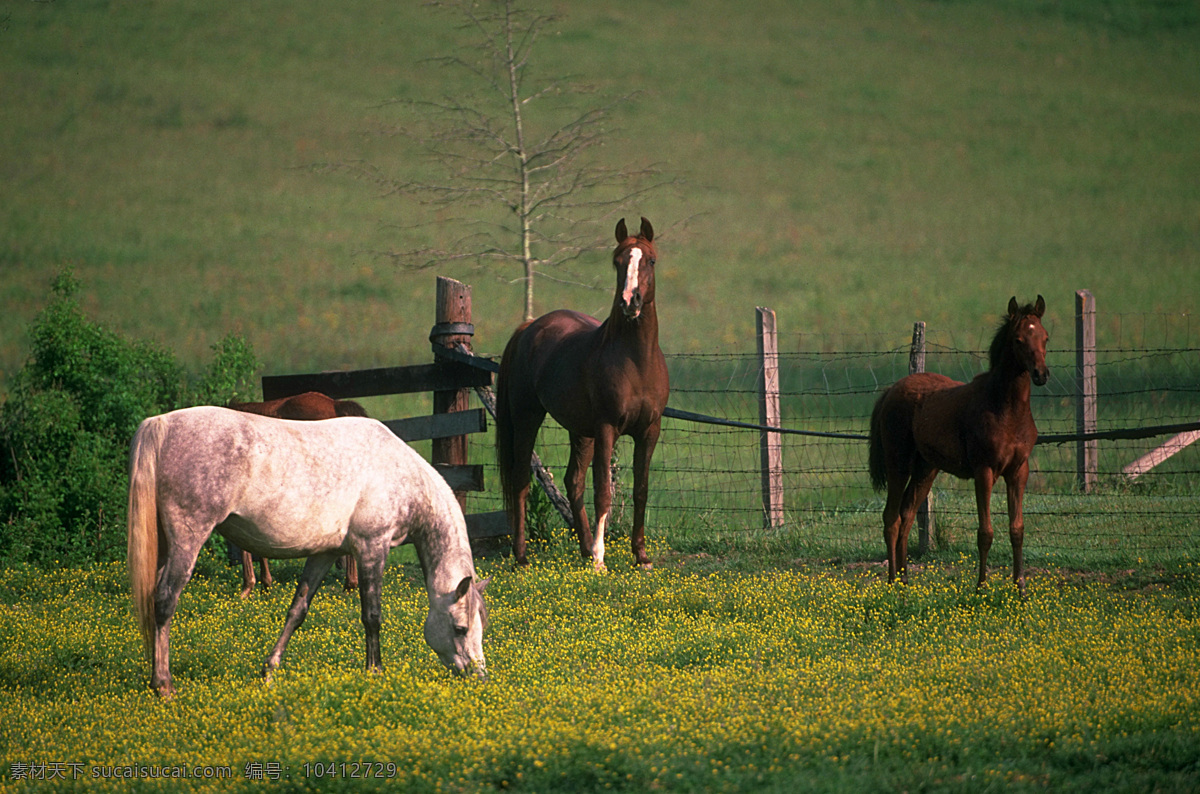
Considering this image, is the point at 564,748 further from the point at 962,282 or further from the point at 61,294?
the point at 962,282

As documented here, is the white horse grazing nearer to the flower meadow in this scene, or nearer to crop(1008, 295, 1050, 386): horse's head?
the flower meadow

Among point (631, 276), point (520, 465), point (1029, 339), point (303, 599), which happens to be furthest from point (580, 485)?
point (1029, 339)

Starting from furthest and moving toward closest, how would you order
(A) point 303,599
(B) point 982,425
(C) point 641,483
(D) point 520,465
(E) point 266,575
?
(D) point 520,465 → (C) point 641,483 → (E) point 266,575 → (B) point 982,425 → (A) point 303,599

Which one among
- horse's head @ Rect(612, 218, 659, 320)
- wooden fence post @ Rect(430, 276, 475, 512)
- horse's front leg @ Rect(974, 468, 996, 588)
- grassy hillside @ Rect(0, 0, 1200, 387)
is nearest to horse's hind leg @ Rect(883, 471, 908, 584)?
horse's front leg @ Rect(974, 468, 996, 588)

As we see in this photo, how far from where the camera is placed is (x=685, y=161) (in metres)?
49.1

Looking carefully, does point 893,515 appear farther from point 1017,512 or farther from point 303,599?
point 303,599

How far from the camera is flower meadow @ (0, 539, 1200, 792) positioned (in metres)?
4.46

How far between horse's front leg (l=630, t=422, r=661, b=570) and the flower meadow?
2.20 feet

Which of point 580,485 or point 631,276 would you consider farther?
point 580,485

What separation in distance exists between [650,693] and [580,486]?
13.9 feet

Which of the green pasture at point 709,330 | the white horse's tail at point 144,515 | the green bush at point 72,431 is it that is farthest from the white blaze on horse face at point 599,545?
the green bush at point 72,431

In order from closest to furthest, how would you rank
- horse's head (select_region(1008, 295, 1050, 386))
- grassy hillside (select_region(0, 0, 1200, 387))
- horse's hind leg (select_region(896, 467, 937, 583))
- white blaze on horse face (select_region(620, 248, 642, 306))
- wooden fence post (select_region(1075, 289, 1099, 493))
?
horse's head (select_region(1008, 295, 1050, 386)) → white blaze on horse face (select_region(620, 248, 642, 306)) → horse's hind leg (select_region(896, 467, 937, 583)) → wooden fence post (select_region(1075, 289, 1099, 493)) → grassy hillside (select_region(0, 0, 1200, 387))

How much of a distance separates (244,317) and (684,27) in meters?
40.0

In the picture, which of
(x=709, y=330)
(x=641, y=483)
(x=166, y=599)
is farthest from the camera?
(x=709, y=330)
